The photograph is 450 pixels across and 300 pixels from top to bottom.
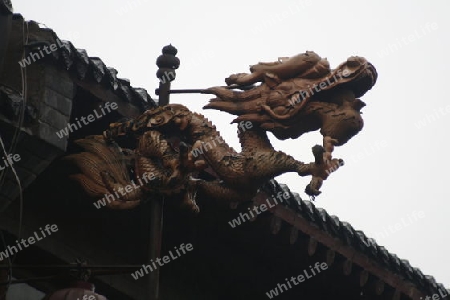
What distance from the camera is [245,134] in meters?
7.64

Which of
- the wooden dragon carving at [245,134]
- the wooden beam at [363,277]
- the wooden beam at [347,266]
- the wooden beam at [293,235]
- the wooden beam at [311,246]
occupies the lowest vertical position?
the wooden dragon carving at [245,134]

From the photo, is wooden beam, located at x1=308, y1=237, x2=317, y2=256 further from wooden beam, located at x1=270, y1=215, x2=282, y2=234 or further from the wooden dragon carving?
the wooden dragon carving

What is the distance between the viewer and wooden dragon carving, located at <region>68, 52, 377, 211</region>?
7.36 metres

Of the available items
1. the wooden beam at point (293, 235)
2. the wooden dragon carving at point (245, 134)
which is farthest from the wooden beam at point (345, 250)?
the wooden dragon carving at point (245, 134)

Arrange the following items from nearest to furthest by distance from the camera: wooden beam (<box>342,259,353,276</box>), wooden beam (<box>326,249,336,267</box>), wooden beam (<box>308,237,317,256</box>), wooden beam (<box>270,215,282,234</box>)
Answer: wooden beam (<box>270,215,282,234</box>)
wooden beam (<box>308,237,317,256</box>)
wooden beam (<box>326,249,336,267</box>)
wooden beam (<box>342,259,353,276</box>)

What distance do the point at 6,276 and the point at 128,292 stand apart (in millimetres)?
1544

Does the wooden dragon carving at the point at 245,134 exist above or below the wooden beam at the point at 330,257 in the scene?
below

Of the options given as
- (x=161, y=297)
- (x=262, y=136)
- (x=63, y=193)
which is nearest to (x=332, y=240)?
(x=161, y=297)

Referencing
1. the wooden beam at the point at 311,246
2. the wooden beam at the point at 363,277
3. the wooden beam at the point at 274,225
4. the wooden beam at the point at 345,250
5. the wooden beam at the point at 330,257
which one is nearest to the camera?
the wooden beam at the point at 274,225

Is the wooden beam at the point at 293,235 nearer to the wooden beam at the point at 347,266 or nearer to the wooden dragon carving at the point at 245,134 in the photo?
the wooden beam at the point at 347,266

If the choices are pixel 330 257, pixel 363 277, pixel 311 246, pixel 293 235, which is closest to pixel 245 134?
pixel 293 235

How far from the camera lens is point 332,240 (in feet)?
36.1

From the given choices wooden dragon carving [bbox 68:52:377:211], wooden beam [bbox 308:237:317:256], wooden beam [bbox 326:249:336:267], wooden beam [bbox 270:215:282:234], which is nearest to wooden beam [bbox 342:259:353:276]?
wooden beam [bbox 326:249:336:267]

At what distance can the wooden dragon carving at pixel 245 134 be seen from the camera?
24.1 feet
